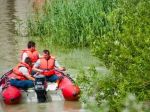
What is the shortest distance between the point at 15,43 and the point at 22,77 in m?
6.97

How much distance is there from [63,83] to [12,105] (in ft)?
3.69

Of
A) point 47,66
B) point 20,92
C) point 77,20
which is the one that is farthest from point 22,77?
point 77,20

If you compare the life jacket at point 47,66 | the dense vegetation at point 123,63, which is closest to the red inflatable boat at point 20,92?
the life jacket at point 47,66

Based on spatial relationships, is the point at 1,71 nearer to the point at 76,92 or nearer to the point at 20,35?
the point at 76,92

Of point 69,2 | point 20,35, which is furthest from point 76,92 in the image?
point 20,35

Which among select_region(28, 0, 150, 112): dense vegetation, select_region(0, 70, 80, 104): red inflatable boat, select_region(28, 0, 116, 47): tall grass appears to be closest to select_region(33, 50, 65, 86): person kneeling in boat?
select_region(0, 70, 80, 104): red inflatable boat

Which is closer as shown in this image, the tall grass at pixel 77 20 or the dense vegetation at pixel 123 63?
the dense vegetation at pixel 123 63

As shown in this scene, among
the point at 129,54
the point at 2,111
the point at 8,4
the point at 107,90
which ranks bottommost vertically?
the point at 8,4

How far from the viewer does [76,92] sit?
1044 cm

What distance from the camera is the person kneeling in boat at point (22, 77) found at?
10464mm

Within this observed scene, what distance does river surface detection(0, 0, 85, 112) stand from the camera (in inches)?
396

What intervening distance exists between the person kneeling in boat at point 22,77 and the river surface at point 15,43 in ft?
1.45

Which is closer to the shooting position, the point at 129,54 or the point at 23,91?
the point at 129,54

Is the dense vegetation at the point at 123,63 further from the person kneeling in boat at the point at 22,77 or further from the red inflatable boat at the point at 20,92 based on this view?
the person kneeling in boat at the point at 22,77
